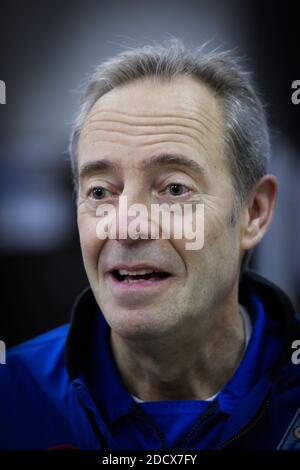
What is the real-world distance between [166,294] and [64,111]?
47cm

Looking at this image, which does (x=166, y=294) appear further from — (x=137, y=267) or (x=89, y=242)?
(x=89, y=242)

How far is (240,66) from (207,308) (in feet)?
1.66

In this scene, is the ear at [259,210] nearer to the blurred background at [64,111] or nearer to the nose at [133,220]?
the blurred background at [64,111]

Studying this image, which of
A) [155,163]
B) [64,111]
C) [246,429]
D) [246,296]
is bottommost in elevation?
[246,429]

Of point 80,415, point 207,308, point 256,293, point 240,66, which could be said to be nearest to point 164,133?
point 240,66

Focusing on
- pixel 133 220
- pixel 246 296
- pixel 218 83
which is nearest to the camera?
pixel 133 220

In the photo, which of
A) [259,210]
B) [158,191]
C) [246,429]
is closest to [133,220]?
[158,191]

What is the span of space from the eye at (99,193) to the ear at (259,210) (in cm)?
30

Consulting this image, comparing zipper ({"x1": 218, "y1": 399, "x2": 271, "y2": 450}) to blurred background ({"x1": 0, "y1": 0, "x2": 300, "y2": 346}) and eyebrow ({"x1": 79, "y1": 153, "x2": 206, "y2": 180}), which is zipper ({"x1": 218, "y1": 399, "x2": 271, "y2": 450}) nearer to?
blurred background ({"x1": 0, "y1": 0, "x2": 300, "y2": 346})

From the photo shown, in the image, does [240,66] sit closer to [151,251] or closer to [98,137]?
[98,137]

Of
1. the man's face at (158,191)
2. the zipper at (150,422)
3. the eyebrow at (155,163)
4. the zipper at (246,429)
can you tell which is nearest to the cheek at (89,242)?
the man's face at (158,191)

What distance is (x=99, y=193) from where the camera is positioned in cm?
129

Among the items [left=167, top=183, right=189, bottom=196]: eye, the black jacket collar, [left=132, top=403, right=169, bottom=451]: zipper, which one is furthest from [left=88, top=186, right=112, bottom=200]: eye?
[left=132, top=403, right=169, bottom=451]: zipper

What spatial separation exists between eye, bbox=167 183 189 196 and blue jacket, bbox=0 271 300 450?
325 millimetres
